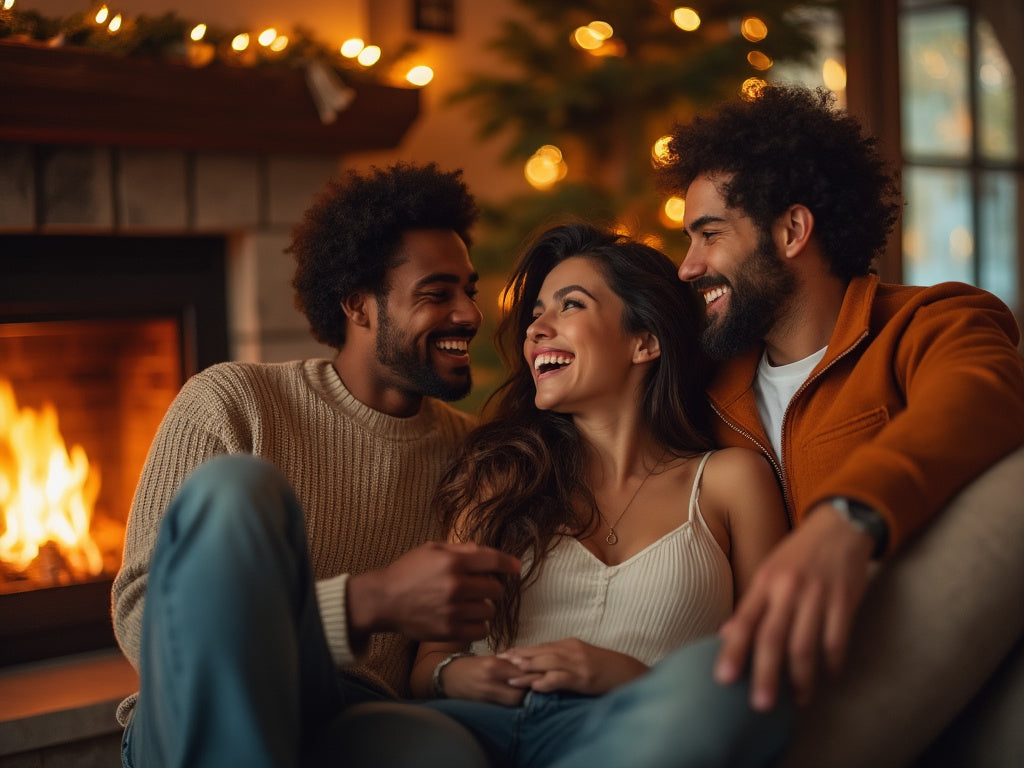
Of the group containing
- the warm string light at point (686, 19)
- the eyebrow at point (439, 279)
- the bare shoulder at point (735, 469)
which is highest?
the warm string light at point (686, 19)

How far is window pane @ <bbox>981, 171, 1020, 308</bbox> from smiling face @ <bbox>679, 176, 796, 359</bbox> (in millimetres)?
2966

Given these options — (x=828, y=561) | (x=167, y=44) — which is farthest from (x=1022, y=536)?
(x=167, y=44)

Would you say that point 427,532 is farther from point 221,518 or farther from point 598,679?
point 221,518

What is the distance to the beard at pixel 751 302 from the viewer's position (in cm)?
166

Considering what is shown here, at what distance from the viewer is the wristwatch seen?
105 centimetres

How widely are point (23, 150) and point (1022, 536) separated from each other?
6.75 ft

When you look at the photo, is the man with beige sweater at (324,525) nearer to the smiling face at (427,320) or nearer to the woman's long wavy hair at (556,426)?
the smiling face at (427,320)

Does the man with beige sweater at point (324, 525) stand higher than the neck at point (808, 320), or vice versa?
the neck at point (808, 320)

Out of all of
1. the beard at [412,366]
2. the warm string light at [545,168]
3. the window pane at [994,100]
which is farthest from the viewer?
the window pane at [994,100]

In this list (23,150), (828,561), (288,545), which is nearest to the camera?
(828,561)

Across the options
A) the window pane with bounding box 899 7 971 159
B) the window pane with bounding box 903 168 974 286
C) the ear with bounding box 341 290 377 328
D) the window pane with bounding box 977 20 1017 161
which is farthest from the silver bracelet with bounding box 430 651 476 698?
the window pane with bounding box 977 20 1017 161

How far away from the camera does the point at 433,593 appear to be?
1.21m

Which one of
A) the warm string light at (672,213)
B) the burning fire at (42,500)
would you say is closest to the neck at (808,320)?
the warm string light at (672,213)

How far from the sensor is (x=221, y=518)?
107 centimetres
